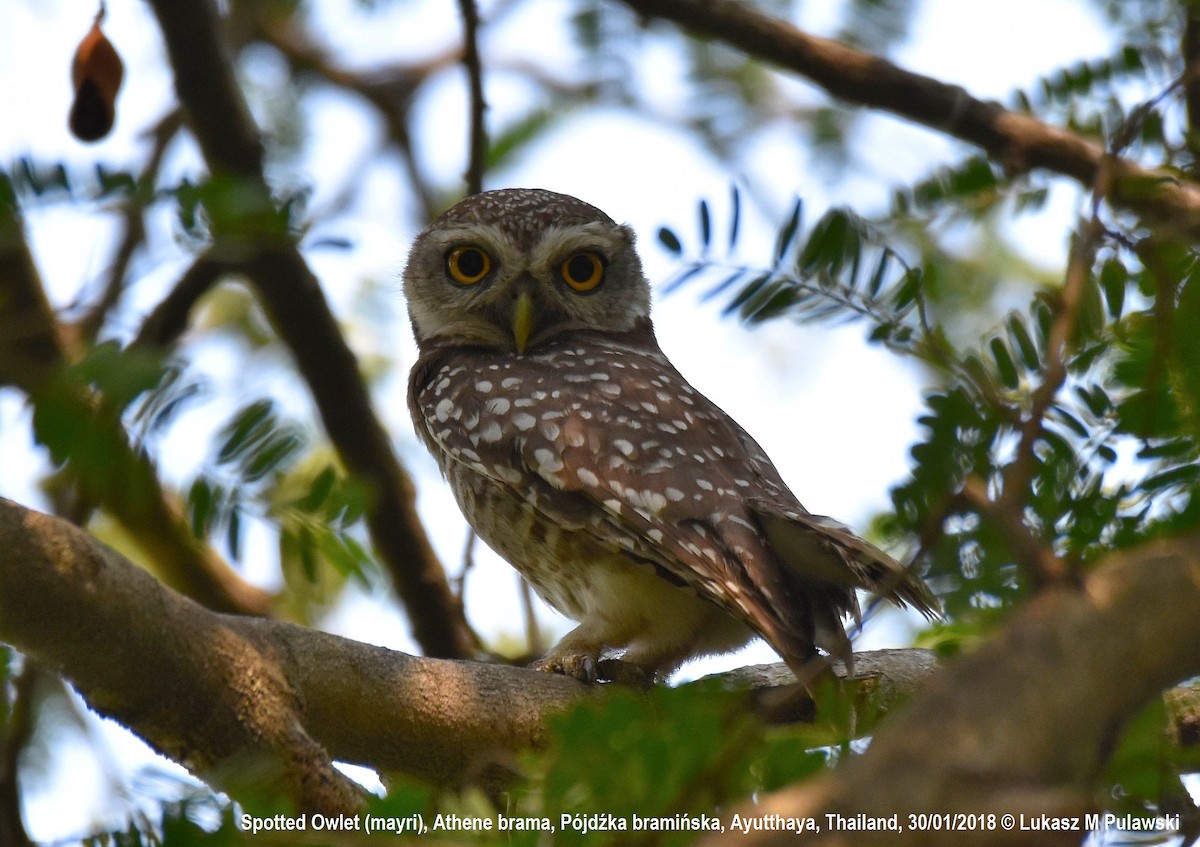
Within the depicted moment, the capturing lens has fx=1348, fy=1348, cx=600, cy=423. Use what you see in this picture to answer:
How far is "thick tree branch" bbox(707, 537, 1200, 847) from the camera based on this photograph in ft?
3.62

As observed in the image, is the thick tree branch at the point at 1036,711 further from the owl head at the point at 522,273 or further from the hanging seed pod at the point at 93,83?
the owl head at the point at 522,273

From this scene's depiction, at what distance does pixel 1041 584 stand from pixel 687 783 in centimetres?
50

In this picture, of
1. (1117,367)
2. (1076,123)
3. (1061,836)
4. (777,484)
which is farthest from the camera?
(1076,123)

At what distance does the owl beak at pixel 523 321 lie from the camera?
4949mm

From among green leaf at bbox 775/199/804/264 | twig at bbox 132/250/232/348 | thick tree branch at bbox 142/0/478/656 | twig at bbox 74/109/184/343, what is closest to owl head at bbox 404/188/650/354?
thick tree branch at bbox 142/0/478/656

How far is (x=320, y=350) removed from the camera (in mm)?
5359

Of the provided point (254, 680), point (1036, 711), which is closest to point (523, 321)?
point (254, 680)

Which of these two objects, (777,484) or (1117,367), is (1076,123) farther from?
(1117,367)

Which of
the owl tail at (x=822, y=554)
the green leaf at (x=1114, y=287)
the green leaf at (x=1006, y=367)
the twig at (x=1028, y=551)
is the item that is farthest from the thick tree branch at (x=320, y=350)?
A: the twig at (x=1028, y=551)

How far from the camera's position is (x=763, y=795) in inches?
71.0

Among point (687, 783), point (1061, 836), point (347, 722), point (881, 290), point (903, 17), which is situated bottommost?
point (1061, 836)

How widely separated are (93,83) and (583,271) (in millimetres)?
2116

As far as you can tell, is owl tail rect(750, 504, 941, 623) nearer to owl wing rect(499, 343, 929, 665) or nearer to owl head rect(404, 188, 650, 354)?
owl wing rect(499, 343, 929, 665)

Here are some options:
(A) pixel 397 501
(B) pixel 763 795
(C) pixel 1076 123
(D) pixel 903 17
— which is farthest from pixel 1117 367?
(A) pixel 397 501
